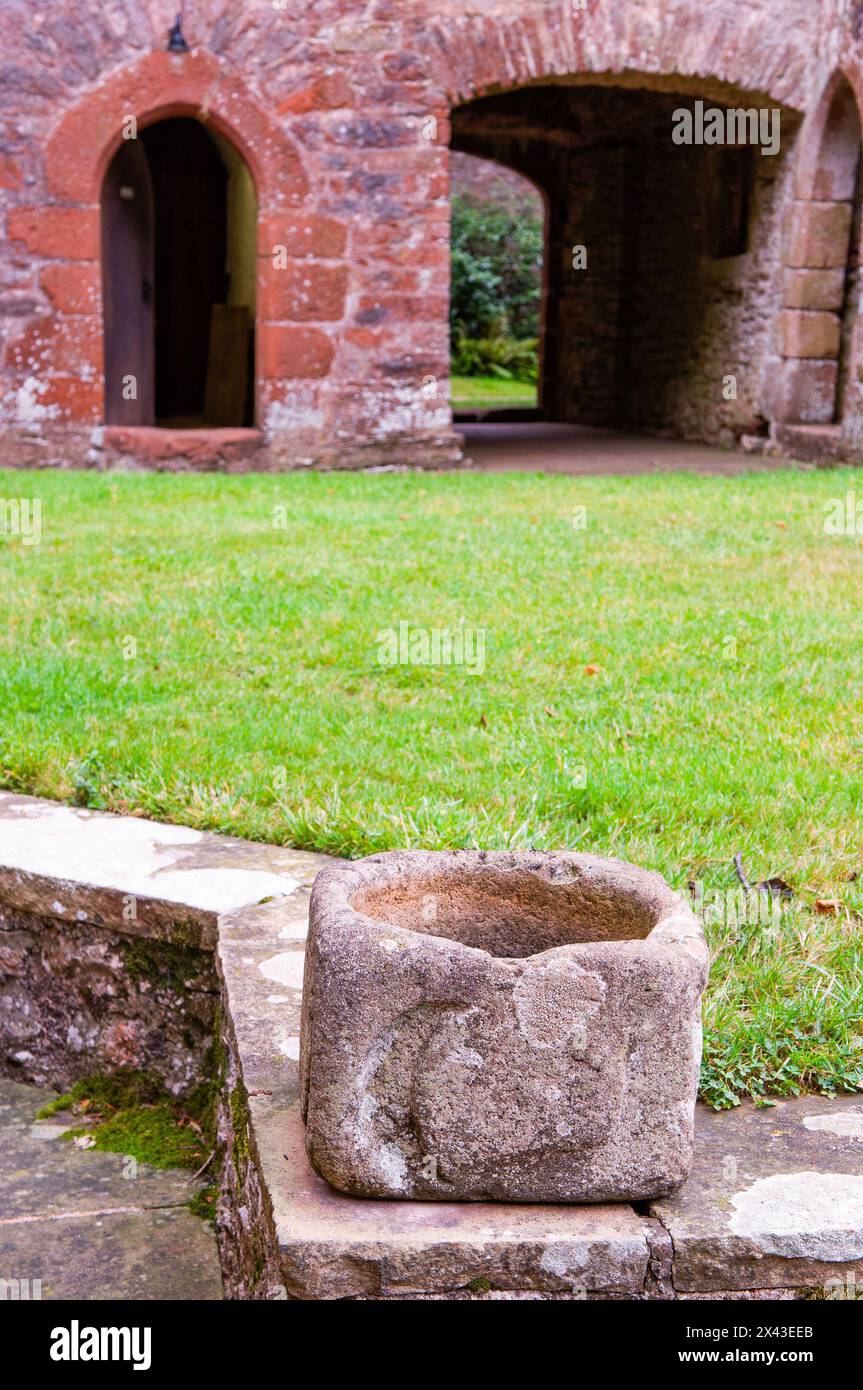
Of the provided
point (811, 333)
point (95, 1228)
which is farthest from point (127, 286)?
point (95, 1228)

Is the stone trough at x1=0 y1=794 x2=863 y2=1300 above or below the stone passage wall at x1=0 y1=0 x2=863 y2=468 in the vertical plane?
below

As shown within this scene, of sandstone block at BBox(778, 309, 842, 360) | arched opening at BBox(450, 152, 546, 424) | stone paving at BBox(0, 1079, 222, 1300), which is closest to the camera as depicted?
stone paving at BBox(0, 1079, 222, 1300)

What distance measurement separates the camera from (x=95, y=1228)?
266 centimetres

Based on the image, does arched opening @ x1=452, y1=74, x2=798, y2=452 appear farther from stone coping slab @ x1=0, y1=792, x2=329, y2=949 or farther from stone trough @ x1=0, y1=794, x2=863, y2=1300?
stone trough @ x1=0, y1=794, x2=863, y2=1300

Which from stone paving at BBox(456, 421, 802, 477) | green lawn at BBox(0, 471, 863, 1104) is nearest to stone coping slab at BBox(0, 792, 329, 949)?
green lawn at BBox(0, 471, 863, 1104)

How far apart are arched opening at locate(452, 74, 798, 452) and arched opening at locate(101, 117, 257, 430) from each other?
2256 mm

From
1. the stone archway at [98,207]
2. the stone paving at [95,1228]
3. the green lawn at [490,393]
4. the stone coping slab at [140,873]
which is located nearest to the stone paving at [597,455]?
Result: the stone archway at [98,207]

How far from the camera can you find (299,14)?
30.9 ft

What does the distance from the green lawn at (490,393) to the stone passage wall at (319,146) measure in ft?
23.6

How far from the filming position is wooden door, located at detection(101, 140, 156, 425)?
10516 millimetres

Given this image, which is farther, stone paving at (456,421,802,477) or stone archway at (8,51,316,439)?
stone paving at (456,421,802,477)

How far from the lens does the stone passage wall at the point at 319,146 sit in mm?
9227

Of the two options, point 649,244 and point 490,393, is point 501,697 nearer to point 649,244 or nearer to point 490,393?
point 649,244

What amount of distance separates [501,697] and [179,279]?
9.62 meters
